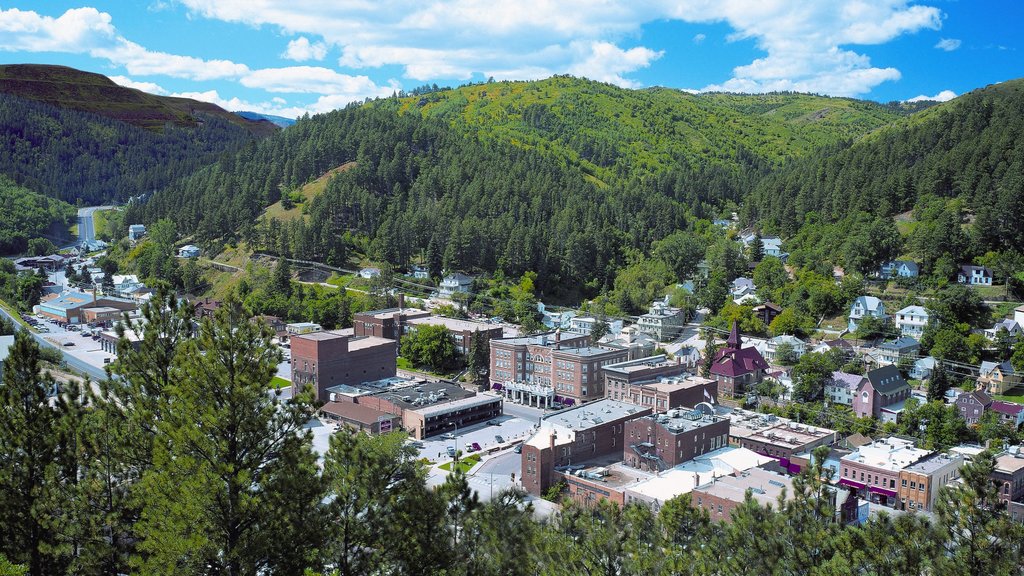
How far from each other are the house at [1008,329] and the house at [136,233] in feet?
248

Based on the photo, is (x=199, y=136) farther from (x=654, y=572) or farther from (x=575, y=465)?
(x=654, y=572)

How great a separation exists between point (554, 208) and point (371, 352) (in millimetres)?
33697

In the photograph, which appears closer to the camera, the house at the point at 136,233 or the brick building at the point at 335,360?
the brick building at the point at 335,360

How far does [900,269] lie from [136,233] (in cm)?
7145

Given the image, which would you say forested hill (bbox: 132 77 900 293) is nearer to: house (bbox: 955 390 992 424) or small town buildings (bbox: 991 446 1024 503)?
house (bbox: 955 390 992 424)

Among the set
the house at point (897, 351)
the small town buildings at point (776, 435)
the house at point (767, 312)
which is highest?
the house at point (767, 312)

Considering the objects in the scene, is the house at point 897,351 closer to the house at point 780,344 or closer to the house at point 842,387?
the house at point 842,387

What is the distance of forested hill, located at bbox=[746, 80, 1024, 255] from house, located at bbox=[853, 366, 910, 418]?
54.8 ft

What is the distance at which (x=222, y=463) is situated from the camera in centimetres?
1020

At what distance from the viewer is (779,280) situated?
5362 cm

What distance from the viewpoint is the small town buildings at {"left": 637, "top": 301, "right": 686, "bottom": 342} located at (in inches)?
2034

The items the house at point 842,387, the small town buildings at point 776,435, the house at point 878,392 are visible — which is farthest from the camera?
the house at point 842,387

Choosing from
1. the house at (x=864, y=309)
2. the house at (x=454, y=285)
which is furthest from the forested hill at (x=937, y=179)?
the house at (x=454, y=285)

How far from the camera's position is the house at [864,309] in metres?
45.9
